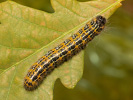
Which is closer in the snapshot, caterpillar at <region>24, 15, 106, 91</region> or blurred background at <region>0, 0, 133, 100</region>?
caterpillar at <region>24, 15, 106, 91</region>

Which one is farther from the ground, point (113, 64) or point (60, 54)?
point (60, 54)

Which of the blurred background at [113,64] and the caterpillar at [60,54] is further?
the blurred background at [113,64]

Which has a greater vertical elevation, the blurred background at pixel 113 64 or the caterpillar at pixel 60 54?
the caterpillar at pixel 60 54

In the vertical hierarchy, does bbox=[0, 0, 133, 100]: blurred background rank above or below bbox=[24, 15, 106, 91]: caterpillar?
below

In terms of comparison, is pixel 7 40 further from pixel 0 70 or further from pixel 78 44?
pixel 78 44
